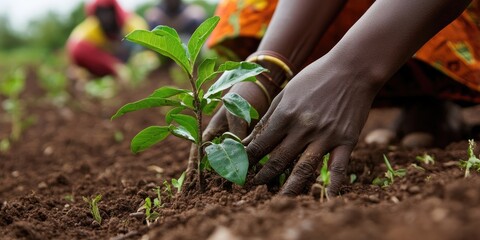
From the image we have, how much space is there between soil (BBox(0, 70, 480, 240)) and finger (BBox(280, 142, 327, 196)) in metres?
0.04

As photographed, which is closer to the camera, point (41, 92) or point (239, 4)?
point (239, 4)

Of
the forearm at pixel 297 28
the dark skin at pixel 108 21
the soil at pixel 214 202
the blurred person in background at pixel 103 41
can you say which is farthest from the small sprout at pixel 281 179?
the dark skin at pixel 108 21

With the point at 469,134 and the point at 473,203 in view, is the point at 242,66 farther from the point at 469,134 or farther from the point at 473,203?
the point at 469,134

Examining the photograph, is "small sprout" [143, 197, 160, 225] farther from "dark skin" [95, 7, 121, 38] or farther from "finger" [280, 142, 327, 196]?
"dark skin" [95, 7, 121, 38]

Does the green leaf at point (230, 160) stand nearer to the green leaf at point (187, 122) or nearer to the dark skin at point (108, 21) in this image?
the green leaf at point (187, 122)

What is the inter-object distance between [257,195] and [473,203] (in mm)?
491

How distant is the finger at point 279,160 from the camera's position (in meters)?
1.37

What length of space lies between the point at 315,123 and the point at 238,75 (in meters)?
0.20

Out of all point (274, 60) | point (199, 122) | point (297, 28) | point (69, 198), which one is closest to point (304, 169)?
point (199, 122)

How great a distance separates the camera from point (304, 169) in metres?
1.35

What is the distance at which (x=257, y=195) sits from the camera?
132 centimetres

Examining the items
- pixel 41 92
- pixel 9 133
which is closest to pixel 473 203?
pixel 9 133

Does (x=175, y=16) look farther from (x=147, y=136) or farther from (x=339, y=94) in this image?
(x=339, y=94)

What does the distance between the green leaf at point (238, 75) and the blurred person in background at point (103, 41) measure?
19.9 ft
